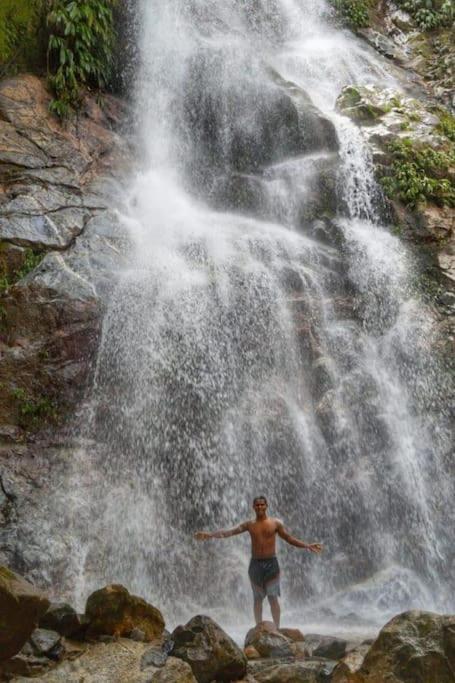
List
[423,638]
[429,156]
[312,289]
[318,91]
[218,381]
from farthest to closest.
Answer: [318,91], [429,156], [312,289], [218,381], [423,638]

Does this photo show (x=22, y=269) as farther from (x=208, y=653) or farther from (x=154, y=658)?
(x=208, y=653)

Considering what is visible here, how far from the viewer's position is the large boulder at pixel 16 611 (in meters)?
4.07

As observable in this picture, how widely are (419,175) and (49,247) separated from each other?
27.3 feet

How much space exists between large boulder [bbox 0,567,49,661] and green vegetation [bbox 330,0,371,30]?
68.6ft

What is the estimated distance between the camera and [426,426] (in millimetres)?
10156

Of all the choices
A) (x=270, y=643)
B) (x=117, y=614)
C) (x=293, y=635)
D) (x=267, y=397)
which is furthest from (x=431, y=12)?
(x=117, y=614)

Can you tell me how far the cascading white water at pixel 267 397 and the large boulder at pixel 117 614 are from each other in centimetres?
263

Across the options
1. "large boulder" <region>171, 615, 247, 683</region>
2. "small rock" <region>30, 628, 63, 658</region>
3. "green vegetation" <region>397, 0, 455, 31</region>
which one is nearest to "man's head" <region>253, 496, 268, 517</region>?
"large boulder" <region>171, 615, 247, 683</region>

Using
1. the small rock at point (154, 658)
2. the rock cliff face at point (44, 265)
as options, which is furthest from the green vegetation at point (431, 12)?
the small rock at point (154, 658)

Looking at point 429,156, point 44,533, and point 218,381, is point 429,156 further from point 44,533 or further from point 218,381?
point 44,533

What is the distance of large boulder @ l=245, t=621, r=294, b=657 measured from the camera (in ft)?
18.1

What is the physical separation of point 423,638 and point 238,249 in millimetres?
8576

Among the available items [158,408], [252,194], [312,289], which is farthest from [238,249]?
[158,408]

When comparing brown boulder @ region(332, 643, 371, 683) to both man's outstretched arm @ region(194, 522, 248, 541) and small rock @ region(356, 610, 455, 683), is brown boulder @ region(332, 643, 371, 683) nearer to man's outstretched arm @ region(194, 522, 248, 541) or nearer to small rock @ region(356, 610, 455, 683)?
small rock @ region(356, 610, 455, 683)
